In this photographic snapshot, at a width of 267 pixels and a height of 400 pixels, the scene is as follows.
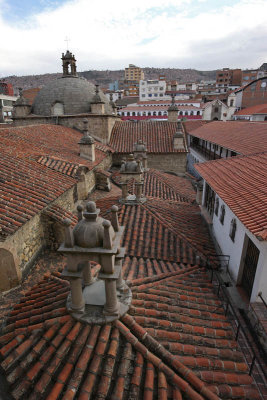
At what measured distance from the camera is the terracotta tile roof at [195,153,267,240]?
615 cm

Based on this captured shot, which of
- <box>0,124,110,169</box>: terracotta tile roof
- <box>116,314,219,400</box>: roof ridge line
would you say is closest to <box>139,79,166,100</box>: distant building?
<box>0,124,110,169</box>: terracotta tile roof

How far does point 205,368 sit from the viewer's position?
4180mm

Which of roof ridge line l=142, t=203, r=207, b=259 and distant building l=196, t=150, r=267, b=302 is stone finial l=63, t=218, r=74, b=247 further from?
roof ridge line l=142, t=203, r=207, b=259

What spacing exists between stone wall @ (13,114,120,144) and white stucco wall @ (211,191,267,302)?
47.4ft

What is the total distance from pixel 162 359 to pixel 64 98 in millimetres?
21684

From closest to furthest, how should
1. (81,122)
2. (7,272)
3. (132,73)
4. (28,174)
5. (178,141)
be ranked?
(7,272), (28,174), (81,122), (178,141), (132,73)

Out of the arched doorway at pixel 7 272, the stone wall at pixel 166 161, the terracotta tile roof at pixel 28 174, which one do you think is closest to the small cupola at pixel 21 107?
the terracotta tile roof at pixel 28 174

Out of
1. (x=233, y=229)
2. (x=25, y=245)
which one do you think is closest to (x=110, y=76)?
(x=233, y=229)

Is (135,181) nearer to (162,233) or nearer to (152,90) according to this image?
(162,233)

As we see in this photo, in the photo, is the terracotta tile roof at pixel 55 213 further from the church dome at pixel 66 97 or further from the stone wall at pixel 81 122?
the church dome at pixel 66 97

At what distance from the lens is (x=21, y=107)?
2184 cm

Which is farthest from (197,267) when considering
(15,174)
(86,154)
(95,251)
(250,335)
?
(86,154)

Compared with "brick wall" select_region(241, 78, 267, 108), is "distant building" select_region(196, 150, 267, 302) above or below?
below

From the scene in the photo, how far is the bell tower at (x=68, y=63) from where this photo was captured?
2235 centimetres
